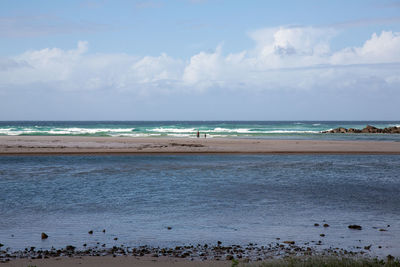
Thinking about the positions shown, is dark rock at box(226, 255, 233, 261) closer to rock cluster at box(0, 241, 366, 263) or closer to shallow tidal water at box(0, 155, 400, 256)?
rock cluster at box(0, 241, 366, 263)

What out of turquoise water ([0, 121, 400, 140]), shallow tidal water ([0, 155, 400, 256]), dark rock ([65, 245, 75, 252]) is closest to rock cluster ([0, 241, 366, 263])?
dark rock ([65, 245, 75, 252])

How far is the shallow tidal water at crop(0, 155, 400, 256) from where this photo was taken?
891 centimetres

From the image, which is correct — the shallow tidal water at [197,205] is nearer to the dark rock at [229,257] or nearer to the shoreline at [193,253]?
the shoreline at [193,253]

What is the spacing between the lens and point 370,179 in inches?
707

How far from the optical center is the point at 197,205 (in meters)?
12.3

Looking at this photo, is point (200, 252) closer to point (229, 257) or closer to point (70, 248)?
point (229, 257)

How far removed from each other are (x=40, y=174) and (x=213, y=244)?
1296 cm

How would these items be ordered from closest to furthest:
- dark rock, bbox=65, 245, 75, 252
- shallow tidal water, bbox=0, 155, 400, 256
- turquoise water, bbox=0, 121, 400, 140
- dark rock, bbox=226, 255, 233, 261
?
dark rock, bbox=226, 255, 233, 261 → dark rock, bbox=65, 245, 75, 252 → shallow tidal water, bbox=0, 155, 400, 256 → turquoise water, bbox=0, 121, 400, 140

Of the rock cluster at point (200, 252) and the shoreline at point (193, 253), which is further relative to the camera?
the rock cluster at point (200, 252)

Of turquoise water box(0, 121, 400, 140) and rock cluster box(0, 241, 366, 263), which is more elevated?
turquoise water box(0, 121, 400, 140)

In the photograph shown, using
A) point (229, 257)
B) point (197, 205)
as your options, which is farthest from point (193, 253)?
point (197, 205)

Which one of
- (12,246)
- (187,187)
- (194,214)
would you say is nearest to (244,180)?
(187,187)

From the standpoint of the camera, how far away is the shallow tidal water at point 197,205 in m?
8.91

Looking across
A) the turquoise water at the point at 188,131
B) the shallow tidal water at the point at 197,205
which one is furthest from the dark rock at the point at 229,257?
the turquoise water at the point at 188,131
